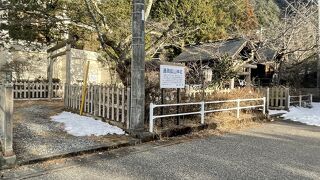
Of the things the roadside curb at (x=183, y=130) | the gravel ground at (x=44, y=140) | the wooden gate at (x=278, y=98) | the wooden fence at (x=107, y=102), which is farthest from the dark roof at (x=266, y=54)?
the gravel ground at (x=44, y=140)

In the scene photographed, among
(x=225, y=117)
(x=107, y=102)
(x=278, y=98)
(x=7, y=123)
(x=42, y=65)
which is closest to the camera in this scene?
(x=7, y=123)

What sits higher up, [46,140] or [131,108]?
[131,108]

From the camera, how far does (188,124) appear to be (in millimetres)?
9789

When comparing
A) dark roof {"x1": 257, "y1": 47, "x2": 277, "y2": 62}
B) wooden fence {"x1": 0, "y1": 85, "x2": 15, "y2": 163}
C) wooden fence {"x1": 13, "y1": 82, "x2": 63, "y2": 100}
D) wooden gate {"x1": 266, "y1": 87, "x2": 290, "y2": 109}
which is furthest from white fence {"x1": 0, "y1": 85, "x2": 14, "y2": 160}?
dark roof {"x1": 257, "y1": 47, "x2": 277, "y2": 62}

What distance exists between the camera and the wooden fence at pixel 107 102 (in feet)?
28.0

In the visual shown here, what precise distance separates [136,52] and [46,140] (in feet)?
9.66

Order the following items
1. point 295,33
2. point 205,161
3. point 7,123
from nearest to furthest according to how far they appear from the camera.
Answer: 1. point 7,123
2. point 205,161
3. point 295,33

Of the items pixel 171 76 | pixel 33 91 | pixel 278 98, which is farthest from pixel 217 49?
pixel 171 76

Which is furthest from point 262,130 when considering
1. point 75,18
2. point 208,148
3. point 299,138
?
point 75,18

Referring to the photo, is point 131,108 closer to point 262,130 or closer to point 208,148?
point 208,148

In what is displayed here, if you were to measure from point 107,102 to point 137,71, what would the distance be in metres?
1.52

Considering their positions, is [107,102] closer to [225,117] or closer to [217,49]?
[225,117]

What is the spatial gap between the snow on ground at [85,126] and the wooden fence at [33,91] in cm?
772

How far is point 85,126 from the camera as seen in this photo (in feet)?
28.3
